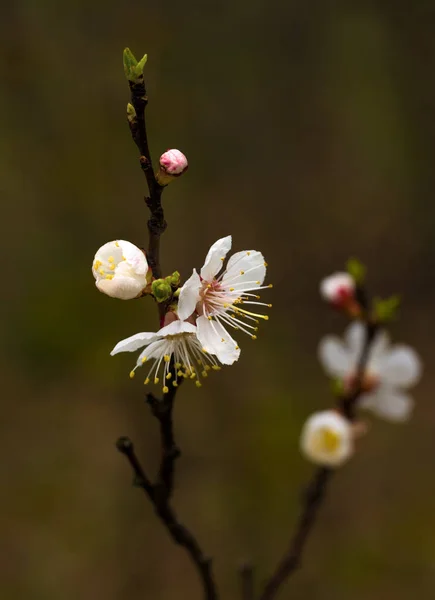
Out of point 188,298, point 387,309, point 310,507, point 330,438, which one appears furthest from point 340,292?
point 188,298

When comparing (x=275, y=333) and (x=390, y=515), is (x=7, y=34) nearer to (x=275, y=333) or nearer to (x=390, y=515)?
(x=275, y=333)

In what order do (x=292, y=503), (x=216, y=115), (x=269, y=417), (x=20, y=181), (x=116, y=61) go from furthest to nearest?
(x=216, y=115) → (x=116, y=61) → (x=20, y=181) → (x=269, y=417) → (x=292, y=503)

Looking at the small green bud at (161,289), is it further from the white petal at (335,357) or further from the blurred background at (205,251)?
the blurred background at (205,251)

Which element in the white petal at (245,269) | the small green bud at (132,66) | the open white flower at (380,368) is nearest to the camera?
the small green bud at (132,66)

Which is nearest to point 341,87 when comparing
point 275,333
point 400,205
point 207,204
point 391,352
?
point 400,205

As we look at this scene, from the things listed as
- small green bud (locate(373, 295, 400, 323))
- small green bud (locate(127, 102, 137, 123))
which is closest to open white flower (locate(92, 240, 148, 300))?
small green bud (locate(127, 102, 137, 123))

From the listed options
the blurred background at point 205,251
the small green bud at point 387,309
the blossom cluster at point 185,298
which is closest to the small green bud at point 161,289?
the blossom cluster at point 185,298
